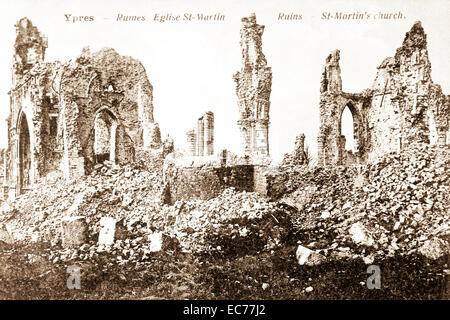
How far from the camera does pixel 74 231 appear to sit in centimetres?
836

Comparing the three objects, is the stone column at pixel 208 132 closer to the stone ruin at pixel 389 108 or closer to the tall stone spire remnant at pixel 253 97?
the tall stone spire remnant at pixel 253 97

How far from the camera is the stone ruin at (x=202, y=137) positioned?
1016 cm

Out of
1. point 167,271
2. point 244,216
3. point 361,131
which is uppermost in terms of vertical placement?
point 361,131

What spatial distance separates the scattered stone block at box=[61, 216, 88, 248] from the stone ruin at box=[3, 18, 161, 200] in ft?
7.67

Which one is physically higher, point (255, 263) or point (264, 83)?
point (264, 83)

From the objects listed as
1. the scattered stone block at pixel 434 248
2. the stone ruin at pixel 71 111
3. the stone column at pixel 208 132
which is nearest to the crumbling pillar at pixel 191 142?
the stone column at pixel 208 132

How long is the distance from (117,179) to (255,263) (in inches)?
154

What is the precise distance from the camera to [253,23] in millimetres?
9430

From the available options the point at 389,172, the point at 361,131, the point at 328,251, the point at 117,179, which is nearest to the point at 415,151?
the point at 389,172

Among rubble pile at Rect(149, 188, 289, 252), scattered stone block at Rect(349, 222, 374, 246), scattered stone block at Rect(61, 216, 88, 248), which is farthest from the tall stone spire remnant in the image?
scattered stone block at Rect(61, 216, 88, 248)

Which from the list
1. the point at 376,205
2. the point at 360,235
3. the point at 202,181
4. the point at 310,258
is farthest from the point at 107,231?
the point at 376,205

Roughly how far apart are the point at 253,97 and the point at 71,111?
5.00 meters
